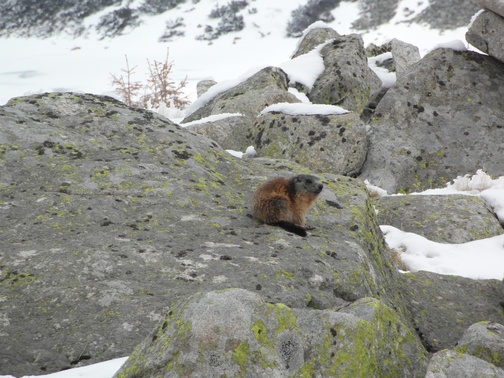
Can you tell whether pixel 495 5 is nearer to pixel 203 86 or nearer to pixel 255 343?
pixel 255 343

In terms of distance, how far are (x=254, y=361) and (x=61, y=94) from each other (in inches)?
222

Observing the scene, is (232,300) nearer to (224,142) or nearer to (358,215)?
(358,215)

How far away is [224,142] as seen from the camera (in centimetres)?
1279

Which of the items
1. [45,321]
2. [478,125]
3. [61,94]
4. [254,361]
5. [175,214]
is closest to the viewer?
[254,361]

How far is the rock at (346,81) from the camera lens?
15453mm

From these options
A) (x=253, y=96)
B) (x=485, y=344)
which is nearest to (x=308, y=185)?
(x=485, y=344)

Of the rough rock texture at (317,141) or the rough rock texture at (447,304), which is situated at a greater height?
the rough rock texture at (447,304)

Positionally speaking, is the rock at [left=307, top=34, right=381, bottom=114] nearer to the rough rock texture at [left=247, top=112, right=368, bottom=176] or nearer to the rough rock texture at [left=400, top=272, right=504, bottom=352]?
the rough rock texture at [left=247, top=112, right=368, bottom=176]

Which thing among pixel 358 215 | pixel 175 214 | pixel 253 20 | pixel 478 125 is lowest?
pixel 253 20

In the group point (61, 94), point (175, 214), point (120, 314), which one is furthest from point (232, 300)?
point (61, 94)

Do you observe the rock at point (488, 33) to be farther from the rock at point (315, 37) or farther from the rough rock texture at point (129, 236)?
the rough rock texture at point (129, 236)

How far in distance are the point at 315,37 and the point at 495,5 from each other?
8.75m

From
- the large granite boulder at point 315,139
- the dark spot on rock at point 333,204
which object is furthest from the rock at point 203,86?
the dark spot on rock at point 333,204

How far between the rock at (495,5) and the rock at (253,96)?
5.15 metres
